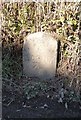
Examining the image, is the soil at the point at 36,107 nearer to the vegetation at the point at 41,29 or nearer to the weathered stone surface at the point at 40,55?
the vegetation at the point at 41,29

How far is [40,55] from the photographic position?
3609 mm

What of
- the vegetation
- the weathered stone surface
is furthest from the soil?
the weathered stone surface

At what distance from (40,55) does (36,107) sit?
0.68 metres

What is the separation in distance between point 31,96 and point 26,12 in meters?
1.03

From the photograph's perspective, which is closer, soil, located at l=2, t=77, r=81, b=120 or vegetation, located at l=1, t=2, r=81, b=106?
soil, located at l=2, t=77, r=81, b=120

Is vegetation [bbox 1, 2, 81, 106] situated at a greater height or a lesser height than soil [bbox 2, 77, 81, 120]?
greater

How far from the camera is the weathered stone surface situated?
11.6 feet

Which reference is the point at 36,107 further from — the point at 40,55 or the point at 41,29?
the point at 41,29

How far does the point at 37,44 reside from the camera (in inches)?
140

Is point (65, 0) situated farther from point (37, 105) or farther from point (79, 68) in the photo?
point (37, 105)

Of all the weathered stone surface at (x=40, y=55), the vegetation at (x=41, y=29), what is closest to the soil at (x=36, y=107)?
the vegetation at (x=41, y=29)

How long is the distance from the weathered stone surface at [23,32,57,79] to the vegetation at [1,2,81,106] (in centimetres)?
11

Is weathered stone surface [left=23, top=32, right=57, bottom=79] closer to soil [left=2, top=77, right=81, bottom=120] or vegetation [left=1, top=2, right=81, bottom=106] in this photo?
vegetation [left=1, top=2, right=81, bottom=106]

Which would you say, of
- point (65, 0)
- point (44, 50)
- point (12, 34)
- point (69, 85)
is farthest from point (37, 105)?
point (65, 0)
